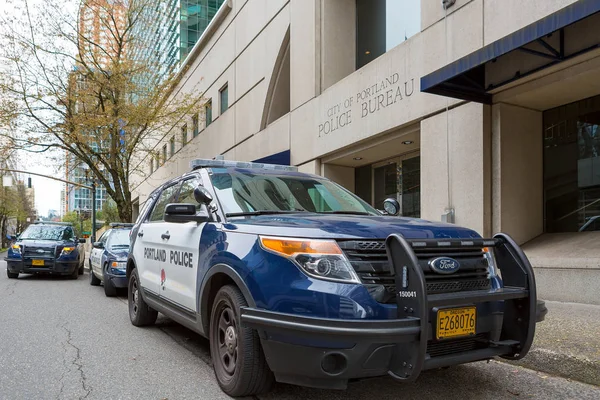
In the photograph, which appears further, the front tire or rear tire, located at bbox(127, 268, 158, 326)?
rear tire, located at bbox(127, 268, 158, 326)

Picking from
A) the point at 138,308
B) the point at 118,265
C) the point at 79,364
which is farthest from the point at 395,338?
the point at 118,265

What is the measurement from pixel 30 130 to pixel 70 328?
18460mm

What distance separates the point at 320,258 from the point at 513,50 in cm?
494

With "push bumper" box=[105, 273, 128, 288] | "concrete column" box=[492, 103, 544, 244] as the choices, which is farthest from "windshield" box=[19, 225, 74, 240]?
"concrete column" box=[492, 103, 544, 244]

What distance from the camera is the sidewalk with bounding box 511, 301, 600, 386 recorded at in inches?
159

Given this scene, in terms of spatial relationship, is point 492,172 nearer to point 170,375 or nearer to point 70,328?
point 170,375

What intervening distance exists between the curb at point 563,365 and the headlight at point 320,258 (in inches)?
93.7

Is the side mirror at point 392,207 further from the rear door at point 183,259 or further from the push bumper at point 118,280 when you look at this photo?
the push bumper at point 118,280

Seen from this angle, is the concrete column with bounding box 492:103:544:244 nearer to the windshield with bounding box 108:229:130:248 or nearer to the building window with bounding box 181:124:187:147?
the windshield with bounding box 108:229:130:248

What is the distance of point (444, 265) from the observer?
3184 millimetres

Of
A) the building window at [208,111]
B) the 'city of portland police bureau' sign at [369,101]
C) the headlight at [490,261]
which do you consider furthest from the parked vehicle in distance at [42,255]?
the headlight at [490,261]

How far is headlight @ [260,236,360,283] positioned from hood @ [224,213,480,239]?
0.06 m

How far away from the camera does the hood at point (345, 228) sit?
3.18m

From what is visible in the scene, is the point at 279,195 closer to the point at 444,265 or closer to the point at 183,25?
the point at 444,265
